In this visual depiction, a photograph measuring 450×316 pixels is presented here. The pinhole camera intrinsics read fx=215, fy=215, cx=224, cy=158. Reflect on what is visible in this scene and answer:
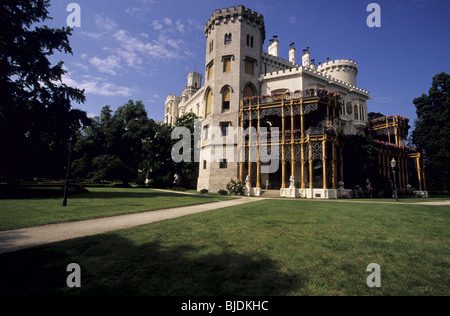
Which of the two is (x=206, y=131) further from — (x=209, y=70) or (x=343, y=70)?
(x=343, y=70)

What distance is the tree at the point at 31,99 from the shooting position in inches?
659

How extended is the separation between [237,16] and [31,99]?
84.5 feet

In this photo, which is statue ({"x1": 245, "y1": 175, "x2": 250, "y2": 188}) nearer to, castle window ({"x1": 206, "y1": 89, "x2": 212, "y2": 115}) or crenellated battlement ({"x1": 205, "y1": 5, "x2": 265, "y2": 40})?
castle window ({"x1": 206, "y1": 89, "x2": 212, "y2": 115})

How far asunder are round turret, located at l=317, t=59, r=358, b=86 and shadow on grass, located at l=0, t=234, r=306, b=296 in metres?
39.7

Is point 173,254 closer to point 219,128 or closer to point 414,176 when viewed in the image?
point 219,128

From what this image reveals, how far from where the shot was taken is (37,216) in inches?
350

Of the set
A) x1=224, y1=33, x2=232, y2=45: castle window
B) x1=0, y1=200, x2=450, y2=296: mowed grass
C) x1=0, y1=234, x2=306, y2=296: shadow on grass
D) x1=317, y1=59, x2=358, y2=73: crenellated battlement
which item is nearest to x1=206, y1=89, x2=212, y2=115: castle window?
x1=224, y1=33, x2=232, y2=45: castle window

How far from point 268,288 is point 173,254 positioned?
88.5 inches

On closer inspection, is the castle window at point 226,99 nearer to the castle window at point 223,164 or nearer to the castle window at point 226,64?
the castle window at point 226,64

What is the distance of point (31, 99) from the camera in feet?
61.7

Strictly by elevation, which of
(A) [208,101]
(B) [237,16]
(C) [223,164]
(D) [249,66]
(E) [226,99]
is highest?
(B) [237,16]

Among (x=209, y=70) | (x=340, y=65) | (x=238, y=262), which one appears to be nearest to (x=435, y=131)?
(x=340, y=65)
